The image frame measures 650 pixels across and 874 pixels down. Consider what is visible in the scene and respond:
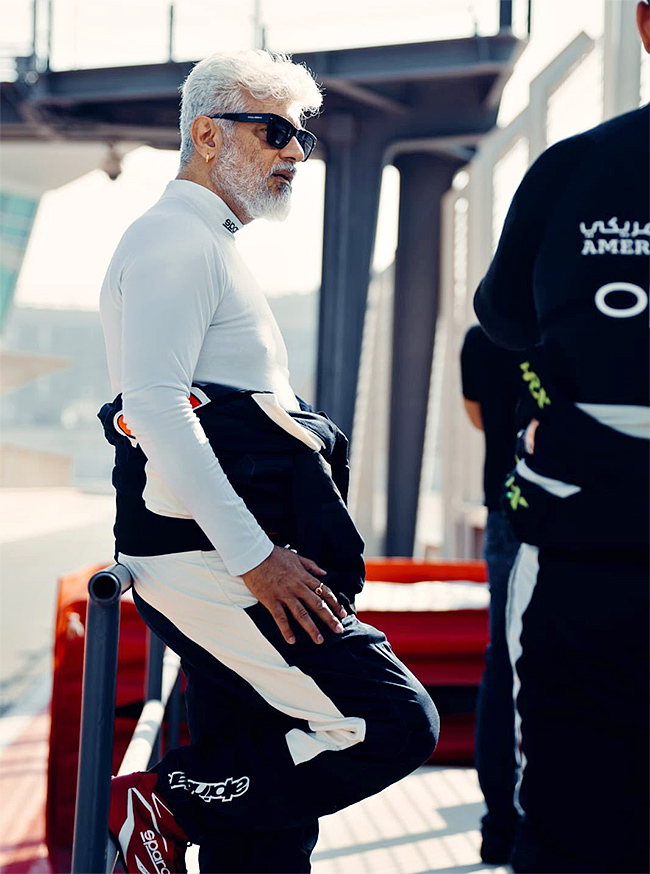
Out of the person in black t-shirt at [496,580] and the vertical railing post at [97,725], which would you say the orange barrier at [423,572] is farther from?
the vertical railing post at [97,725]

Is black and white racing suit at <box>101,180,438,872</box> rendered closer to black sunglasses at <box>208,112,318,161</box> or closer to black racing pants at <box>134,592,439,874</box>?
black racing pants at <box>134,592,439,874</box>

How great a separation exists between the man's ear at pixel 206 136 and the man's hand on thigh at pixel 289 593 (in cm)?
72

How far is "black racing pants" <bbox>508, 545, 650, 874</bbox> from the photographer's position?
107 centimetres

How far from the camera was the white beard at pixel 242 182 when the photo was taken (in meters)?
1.62

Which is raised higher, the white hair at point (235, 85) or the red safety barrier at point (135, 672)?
the white hair at point (235, 85)

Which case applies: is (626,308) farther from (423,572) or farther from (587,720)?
(423,572)

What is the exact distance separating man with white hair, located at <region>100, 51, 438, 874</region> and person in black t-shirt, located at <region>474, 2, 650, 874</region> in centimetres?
34

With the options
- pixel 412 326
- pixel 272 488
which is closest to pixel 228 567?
pixel 272 488

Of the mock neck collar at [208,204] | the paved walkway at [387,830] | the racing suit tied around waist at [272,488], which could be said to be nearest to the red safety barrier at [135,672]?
the paved walkway at [387,830]

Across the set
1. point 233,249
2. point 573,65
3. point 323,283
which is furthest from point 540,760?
point 323,283

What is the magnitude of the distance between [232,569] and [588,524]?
56cm

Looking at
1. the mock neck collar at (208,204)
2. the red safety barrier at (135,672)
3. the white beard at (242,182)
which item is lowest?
the red safety barrier at (135,672)

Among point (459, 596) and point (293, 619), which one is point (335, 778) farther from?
point (459, 596)

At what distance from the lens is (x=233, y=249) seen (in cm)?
157
